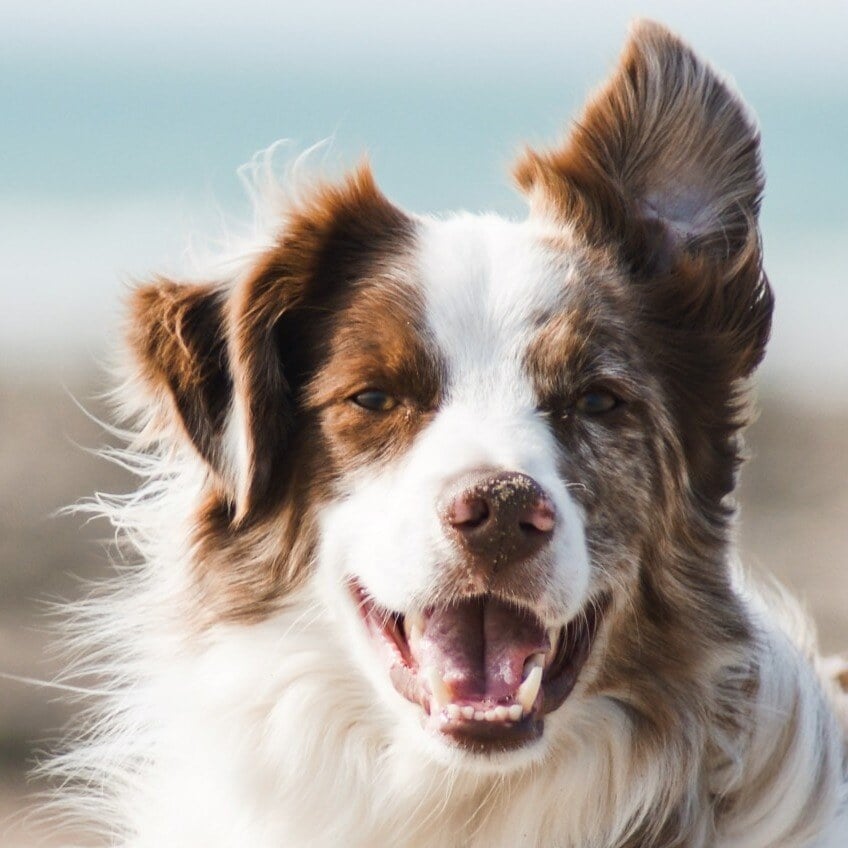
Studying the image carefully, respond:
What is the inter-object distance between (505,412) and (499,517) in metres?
0.41

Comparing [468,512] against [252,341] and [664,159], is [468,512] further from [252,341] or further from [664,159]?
[664,159]

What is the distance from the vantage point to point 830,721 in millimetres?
3996

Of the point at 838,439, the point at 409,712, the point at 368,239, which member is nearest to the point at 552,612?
the point at 409,712

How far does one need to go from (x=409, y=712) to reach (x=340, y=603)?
31 centimetres

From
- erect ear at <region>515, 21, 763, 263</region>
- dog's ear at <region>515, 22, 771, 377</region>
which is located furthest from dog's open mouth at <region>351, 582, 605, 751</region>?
→ erect ear at <region>515, 21, 763, 263</region>

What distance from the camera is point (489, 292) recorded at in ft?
12.8

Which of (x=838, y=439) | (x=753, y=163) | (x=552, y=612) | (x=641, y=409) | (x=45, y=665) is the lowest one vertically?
(x=45, y=665)

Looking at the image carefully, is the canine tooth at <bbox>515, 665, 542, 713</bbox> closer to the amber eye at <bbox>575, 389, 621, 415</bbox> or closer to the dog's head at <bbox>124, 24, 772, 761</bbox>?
the dog's head at <bbox>124, 24, 772, 761</bbox>

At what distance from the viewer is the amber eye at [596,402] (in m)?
3.77

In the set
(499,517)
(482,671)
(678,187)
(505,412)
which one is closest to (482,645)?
(482,671)

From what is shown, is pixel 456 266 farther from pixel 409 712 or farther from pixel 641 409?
pixel 409 712

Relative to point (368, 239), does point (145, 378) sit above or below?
below

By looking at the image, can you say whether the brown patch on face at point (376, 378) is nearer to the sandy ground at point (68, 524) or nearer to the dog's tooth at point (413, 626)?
the dog's tooth at point (413, 626)

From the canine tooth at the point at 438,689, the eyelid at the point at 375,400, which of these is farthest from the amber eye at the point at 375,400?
the canine tooth at the point at 438,689
